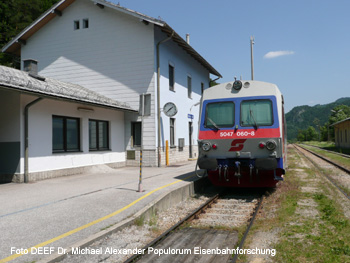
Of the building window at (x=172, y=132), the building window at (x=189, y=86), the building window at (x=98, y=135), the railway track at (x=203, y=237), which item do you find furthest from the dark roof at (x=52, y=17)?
the railway track at (x=203, y=237)

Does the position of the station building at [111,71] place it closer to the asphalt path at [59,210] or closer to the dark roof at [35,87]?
the dark roof at [35,87]

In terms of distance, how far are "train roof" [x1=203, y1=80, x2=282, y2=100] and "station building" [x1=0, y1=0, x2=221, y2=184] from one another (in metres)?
4.41

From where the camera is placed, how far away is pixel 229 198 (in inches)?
360

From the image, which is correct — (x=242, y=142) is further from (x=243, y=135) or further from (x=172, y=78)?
(x=172, y=78)

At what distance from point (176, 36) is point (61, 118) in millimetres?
7686

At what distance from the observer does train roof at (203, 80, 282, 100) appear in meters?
8.88

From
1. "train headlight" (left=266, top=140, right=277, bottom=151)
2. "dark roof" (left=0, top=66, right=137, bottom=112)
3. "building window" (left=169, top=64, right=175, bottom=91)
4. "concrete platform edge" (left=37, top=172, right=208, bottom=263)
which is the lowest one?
"concrete platform edge" (left=37, top=172, right=208, bottom=263)

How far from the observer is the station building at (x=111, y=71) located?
13.6 meters

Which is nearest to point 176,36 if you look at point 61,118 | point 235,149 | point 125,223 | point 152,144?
point 152,144

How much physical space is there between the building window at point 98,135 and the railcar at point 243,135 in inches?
256

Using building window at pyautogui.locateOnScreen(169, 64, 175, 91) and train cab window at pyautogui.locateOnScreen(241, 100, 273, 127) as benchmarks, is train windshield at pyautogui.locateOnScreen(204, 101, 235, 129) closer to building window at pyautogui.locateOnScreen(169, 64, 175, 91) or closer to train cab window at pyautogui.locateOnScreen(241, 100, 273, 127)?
train cab window at pyautogui.locateOnScreen(241, 100, 273, 127)

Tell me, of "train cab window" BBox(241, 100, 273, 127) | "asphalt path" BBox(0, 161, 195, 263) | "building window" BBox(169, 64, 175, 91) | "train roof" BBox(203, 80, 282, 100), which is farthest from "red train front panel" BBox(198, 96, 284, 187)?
"building window" BBox(169, 64, 175, 91)

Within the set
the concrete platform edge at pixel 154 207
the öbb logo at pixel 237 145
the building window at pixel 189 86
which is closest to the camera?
the concrete platform edge at pixel 154 207

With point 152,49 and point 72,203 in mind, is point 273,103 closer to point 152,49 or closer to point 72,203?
point 72,203
